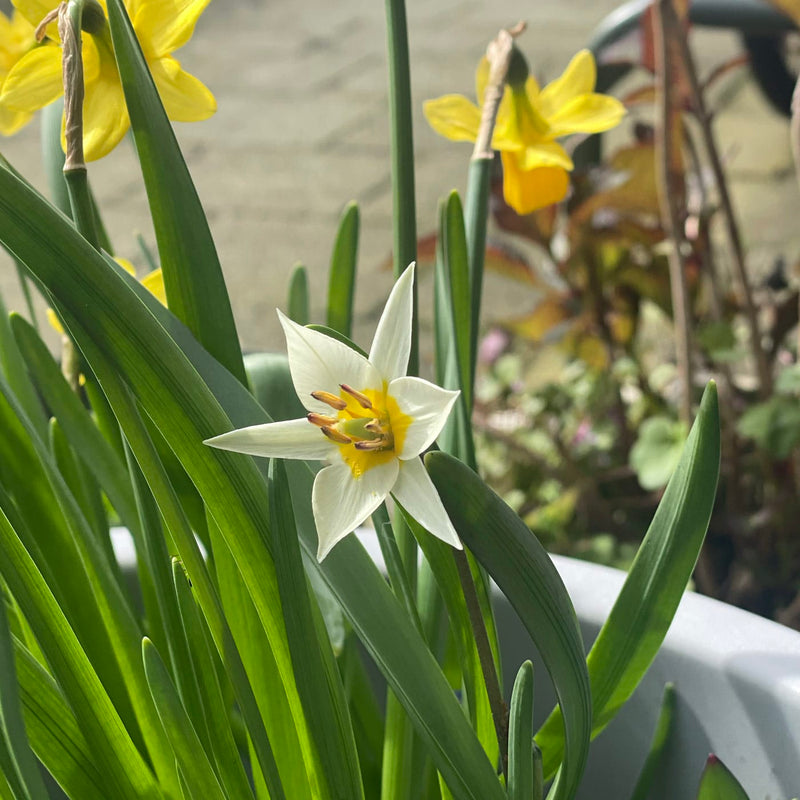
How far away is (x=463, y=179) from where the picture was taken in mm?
2547

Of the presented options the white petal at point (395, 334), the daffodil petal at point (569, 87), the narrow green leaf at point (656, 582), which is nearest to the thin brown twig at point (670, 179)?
the daffodil petal at point (569, 87)

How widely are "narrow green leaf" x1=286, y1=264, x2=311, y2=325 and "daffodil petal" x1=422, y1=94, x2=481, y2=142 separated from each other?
0.11 meters

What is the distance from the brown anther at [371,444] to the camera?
0.90ft

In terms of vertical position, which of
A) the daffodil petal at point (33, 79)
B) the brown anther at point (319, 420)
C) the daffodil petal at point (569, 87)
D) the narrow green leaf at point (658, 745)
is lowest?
the narrow green leaf at point (658, 745)

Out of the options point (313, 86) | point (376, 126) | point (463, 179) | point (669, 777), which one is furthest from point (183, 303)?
point (313, 86)

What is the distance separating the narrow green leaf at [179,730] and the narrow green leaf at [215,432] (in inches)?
1.5

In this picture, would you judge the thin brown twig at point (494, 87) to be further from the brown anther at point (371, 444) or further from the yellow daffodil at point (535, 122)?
the brown anther at point (371, 444)

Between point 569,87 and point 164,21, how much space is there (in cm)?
20

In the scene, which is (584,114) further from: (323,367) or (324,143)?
(324,143)

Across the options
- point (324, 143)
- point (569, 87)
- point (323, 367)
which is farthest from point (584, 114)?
point (324, 143)

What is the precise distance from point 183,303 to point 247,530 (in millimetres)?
88

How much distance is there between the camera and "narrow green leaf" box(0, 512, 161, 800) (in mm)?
339

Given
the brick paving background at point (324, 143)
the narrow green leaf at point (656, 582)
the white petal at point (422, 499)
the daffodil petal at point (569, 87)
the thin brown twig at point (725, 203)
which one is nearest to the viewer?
the white petal at point (422, 499)

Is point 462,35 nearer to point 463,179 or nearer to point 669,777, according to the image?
point 463,179
